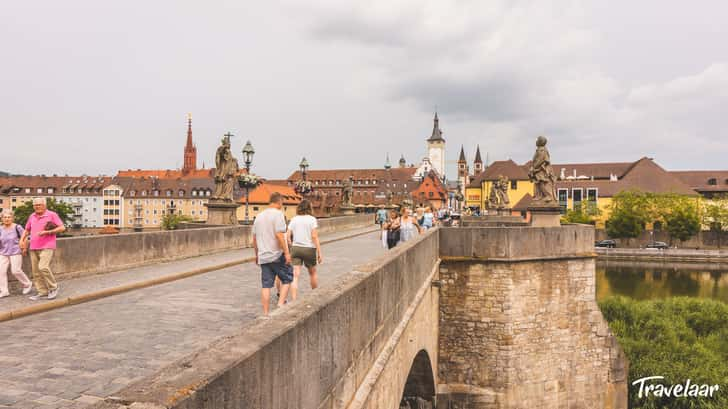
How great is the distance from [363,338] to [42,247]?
16.3 feet

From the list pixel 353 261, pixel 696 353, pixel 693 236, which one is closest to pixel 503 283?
pixel 353 261

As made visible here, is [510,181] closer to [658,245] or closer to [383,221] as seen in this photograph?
[658,245]

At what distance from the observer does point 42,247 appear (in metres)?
6.40

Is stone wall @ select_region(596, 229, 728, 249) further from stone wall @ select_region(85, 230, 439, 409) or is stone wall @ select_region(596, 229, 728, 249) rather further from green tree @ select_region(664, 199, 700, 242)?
stone wall @ select_region(85, 230, 439, 409)

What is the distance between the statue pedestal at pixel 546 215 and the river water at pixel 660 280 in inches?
702

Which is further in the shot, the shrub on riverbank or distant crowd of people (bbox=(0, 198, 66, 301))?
the shrub on riverbank

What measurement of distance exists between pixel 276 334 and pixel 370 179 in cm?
12023

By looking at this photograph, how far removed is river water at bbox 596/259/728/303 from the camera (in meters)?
35.7

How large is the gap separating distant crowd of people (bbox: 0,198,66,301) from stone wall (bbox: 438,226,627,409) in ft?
30.0

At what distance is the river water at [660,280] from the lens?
35719 mm

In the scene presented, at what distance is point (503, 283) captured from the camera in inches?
501

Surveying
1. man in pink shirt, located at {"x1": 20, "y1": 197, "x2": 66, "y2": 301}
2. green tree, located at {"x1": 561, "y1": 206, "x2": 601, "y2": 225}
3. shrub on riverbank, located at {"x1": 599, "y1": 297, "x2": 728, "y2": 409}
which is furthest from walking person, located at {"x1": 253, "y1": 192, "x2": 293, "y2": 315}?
green tree, located at {"x1": 561, "y1": 206, "x2": 601, "y2": 225}

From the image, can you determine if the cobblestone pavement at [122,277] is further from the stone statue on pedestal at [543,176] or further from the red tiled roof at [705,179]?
the red tiled roof at [705,179]

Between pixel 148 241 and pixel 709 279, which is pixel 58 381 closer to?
pixel 148 241
